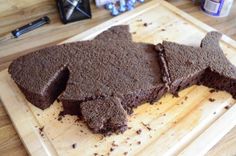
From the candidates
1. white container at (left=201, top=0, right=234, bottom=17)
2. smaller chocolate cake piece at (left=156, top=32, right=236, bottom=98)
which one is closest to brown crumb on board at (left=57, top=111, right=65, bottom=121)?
smaller chocolate cake piece at (left=156, top=32, right=236, bottom=98)

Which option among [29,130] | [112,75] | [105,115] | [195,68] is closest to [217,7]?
[195,68]

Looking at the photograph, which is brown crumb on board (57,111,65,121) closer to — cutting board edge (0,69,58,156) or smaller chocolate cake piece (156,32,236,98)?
cutting board edge (0,69,58,156)

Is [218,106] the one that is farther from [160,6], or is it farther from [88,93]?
[160,6]

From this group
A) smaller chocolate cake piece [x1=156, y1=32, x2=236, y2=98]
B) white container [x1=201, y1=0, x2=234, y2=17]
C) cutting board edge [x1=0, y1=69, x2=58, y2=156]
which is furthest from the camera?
white container [x1=201, y1=0, x2=234, y2=17]

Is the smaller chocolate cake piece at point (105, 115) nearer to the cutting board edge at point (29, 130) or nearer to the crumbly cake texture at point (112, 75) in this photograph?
the crumbly cake texture at point (112, 75)

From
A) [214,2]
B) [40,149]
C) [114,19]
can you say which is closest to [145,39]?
[114,19]

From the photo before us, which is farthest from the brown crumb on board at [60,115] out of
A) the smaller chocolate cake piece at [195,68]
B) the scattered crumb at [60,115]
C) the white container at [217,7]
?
the white container at [217,7]

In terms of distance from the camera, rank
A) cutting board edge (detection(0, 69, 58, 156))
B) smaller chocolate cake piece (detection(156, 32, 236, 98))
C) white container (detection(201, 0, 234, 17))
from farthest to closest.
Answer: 1. white container (detection(201, 0, 234, 17))
2. smaller chocolate cake piece (detection(156, 32, 236, 98))
3. cutting board edge (detection(0, 69, 58, 156))
